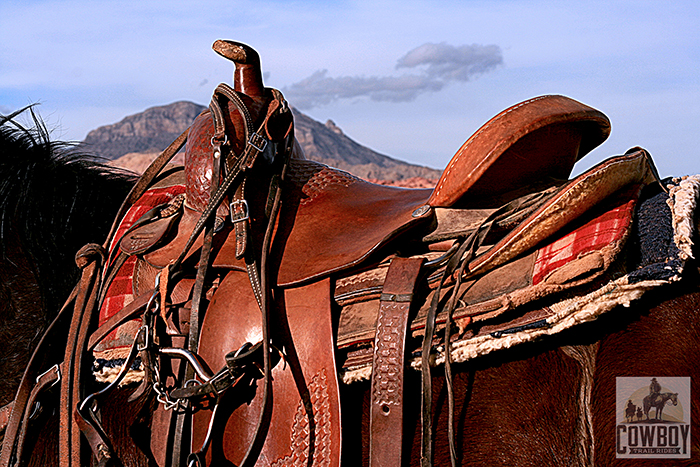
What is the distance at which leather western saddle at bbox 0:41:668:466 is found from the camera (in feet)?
3.30

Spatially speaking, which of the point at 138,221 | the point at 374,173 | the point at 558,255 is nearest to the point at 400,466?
the point at 558,255

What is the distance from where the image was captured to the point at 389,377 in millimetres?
993

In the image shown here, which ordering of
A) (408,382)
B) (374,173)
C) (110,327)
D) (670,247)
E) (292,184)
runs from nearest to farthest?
1. (670,247)
2. (408,382)
3. (110,327)
4. (292,184)
5. (374,173)


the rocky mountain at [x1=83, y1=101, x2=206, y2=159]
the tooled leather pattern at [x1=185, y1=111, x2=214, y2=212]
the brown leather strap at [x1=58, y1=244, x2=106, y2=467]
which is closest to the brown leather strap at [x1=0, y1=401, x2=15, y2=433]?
the brown leather strap at [x1=58, y1=244, x2=106, y2=467]

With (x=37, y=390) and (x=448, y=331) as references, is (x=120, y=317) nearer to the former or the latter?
(x=37, y=390)

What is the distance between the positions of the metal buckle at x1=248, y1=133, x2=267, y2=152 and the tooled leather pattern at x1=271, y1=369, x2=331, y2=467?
53cm

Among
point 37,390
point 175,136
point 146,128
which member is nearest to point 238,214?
point 37,390

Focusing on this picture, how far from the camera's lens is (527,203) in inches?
42.7

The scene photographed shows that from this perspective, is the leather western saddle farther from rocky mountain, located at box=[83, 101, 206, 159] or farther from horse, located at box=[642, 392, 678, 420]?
rocky mountain, located at box=[83, 101, 206, 159]

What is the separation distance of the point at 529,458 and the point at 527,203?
49cm

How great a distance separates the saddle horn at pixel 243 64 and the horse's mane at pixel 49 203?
2.11 ft

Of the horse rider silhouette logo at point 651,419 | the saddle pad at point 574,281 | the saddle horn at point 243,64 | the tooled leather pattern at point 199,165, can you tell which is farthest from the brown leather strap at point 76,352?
the horse rider silhouette logo at point 651,419

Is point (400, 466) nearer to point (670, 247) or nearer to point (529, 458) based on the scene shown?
point (529, 458)

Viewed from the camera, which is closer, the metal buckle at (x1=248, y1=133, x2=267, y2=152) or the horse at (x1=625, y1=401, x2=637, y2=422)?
the horse at (x1=625, y1=401, x2=637, y2=422)
